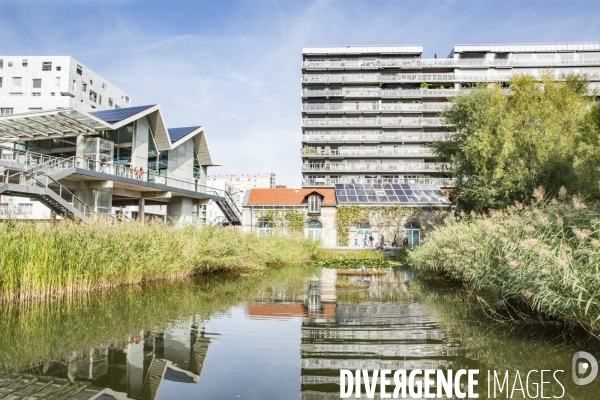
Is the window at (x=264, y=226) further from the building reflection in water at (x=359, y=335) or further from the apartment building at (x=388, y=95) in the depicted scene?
the building reflection in water at (x=359, y=335)

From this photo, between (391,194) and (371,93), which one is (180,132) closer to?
(391,194)

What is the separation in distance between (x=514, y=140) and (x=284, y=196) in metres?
18.7

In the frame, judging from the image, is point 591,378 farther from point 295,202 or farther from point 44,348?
A: point 295,202

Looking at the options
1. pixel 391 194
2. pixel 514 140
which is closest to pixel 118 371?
pixel 514 140

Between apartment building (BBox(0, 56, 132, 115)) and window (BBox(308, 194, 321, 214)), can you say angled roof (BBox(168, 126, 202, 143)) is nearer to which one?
window (BBox(308, 194, 321, 214))

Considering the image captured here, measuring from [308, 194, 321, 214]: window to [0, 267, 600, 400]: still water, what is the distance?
24.1m

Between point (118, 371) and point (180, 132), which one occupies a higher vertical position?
point (180, 132)

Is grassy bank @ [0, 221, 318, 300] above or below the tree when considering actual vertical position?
below

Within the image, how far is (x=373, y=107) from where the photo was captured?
53.5 meters

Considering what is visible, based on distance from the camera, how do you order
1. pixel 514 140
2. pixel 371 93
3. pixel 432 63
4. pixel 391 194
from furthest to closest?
pixel 432 63 → pixel 371 93 → pixel 391 194 → pixel 514 140

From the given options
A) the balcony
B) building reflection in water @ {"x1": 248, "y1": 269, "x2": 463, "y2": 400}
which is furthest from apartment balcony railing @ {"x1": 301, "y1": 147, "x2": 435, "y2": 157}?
building reflection in water @ {"x1": 248, "y1": 269, "x2": 463, "y2": 400}

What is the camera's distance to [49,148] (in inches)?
963

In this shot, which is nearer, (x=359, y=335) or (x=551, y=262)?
(x=551, y=262)

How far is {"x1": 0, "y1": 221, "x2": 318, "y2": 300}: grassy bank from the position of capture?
937cm
